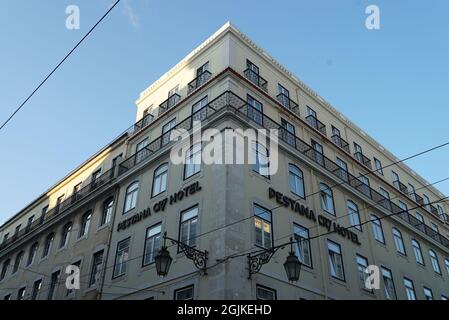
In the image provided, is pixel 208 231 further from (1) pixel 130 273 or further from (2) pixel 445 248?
(2) pixel 445 248

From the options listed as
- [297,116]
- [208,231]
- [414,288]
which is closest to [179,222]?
[208,231]

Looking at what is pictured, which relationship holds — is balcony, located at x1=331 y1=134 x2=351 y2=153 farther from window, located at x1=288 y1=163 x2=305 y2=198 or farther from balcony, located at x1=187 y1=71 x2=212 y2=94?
balcony, located at x1=187 y1=71 x2=212 y2=94

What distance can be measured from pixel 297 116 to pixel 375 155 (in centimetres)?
964

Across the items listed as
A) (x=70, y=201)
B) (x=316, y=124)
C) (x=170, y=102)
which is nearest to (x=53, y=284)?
(x=70, y=201)

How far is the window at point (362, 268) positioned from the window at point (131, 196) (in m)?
10.8

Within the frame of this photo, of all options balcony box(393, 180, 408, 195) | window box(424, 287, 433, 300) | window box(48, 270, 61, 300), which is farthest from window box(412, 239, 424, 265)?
window box(48, 270, 61, 300)

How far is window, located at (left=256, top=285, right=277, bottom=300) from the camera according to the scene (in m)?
14.8

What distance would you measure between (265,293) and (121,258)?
7.34 metres

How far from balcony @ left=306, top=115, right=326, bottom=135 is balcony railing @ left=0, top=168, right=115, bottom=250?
1113 centimetres

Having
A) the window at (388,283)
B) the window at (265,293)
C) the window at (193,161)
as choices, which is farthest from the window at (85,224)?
the window at (388,283)

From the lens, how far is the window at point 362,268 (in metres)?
19.9

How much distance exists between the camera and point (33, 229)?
2805 cm

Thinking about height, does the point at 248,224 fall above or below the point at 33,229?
below

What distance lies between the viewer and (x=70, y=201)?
1041 inches
